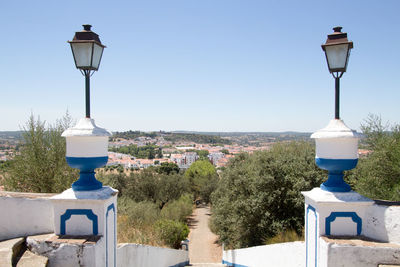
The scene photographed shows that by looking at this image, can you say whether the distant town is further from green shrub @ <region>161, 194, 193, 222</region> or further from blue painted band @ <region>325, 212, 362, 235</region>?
blue painted band @ <region>325, 212, 362, 235</region>

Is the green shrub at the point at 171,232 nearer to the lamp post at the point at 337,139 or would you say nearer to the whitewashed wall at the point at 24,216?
the whitewashed wall at the point at 24,216

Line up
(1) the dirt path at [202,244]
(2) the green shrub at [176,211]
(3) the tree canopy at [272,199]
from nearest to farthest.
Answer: (3) the tree canopy at [272,199] → (1) the dirt path at [202,244] → (2) the green shrub at [176,211]

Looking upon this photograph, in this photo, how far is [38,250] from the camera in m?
2.80

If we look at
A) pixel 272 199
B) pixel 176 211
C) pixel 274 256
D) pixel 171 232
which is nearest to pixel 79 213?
pixel 274 256

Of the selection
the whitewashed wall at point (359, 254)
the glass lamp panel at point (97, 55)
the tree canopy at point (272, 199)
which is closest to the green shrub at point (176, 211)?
the tree canopy at point (272, 199)

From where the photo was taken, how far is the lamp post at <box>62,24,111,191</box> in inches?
120

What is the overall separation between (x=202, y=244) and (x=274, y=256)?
15123 mm

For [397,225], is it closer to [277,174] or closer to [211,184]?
[277,174]

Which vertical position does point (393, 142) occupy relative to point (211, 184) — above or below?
above

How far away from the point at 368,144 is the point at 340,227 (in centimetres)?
953

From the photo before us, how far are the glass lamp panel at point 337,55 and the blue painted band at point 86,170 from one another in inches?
109

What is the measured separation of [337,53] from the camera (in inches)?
126

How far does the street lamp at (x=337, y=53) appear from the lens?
3.18 metres

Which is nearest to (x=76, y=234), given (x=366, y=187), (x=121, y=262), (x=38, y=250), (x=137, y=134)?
(x=38, y=250)
